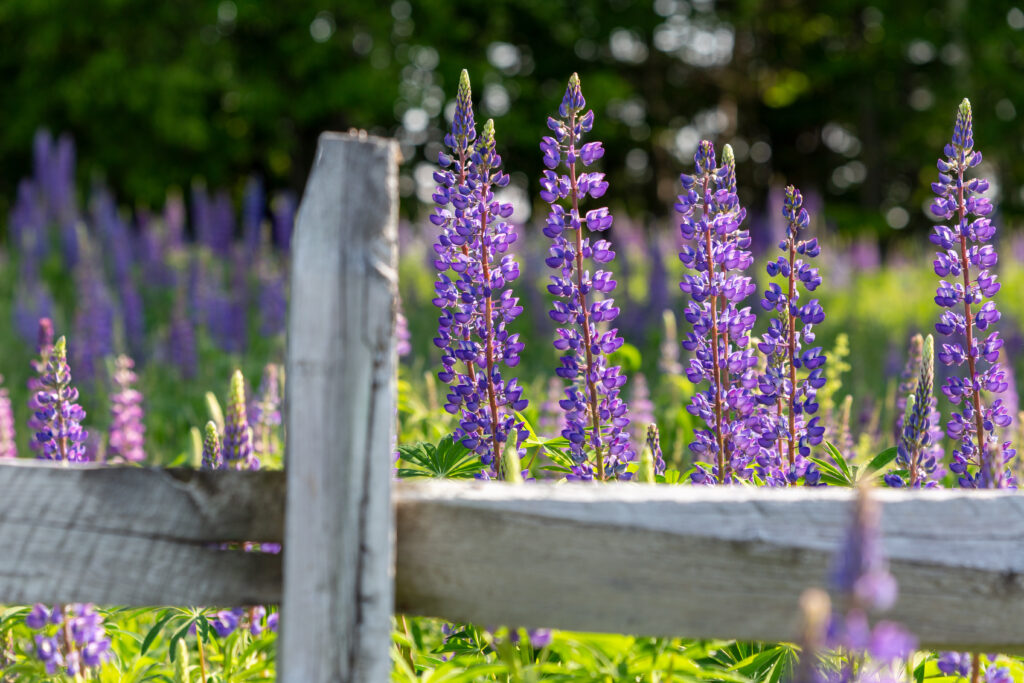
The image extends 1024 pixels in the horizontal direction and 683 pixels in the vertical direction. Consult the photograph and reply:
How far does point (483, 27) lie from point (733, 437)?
51.4 feet

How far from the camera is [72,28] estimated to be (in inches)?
569

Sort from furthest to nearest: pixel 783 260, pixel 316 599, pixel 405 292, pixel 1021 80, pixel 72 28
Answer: pixel 1021 80, pixel 72 28, pixel 405 292, pixel 783 260, pixel 316 599

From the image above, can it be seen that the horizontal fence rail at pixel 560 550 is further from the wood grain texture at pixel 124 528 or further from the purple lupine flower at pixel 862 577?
the purple lupine flower at pixel 862 577

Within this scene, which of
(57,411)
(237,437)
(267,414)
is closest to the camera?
(57,411)

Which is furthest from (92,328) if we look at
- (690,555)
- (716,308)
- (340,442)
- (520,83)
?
(520,83)

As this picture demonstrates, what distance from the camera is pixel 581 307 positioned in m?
2.06

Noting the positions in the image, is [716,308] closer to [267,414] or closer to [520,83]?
[267,414]

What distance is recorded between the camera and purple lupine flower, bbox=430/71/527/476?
201 centimetres

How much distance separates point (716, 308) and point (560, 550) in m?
0.82

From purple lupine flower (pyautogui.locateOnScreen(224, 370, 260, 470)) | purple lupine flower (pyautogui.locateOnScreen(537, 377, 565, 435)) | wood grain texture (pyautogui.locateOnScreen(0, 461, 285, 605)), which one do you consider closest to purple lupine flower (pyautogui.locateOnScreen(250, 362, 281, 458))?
purple lupine flower (pyautogui.locateOnScreen(224, 370, 260, 470))

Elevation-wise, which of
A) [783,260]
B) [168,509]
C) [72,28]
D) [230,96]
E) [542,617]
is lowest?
Answer: [542,617]

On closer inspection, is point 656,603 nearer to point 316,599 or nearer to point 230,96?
point 316,599

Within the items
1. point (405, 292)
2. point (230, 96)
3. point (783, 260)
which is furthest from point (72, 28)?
point (783, 260)

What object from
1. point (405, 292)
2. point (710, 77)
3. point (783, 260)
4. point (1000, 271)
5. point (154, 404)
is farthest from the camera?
point (710, 77)
